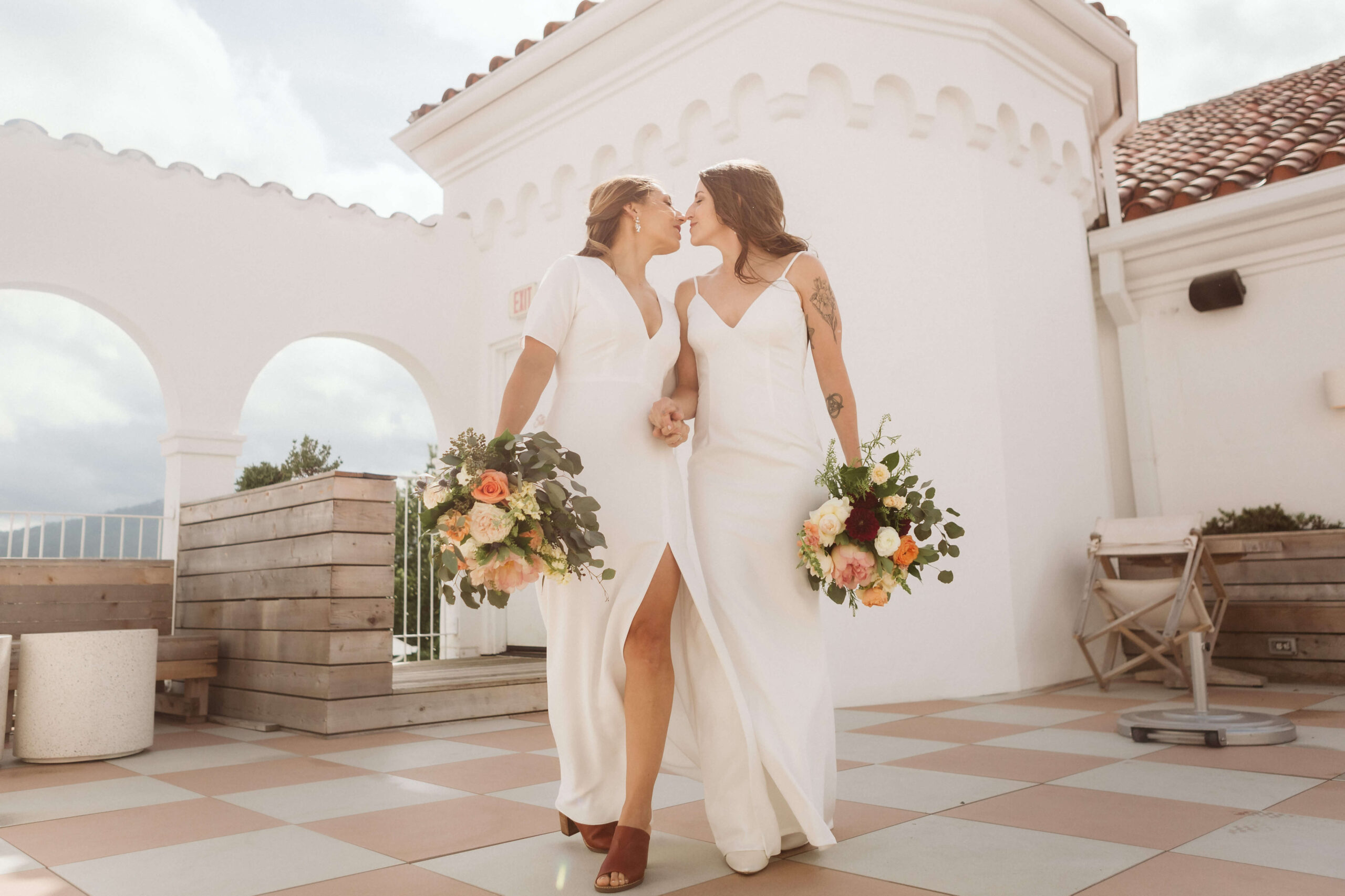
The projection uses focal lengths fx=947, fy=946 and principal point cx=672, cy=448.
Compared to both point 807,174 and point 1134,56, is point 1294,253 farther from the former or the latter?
point 807,174

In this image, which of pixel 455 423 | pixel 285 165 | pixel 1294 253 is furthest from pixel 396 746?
pixel 285 165

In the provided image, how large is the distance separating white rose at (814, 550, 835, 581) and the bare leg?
0.34m

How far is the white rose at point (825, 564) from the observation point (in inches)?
85.4

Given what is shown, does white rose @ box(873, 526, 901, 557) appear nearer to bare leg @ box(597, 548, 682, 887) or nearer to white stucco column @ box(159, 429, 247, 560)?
bare leg @ box(597, 548, 682, 887)

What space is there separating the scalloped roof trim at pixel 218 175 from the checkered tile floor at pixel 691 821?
3.73 m

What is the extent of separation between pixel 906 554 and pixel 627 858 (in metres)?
0.91

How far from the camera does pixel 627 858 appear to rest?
6.40 ft

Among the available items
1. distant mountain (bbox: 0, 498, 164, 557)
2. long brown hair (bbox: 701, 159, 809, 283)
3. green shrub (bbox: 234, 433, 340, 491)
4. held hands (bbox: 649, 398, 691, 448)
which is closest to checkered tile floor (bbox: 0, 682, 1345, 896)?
held hands (bbox: 649, 398, 691, 448)

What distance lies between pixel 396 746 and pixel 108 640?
3.99 feet

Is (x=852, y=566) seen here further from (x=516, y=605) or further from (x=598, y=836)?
(x=516, y=605)

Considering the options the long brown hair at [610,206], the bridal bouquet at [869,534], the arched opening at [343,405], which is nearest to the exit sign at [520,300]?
the long brown hair at [610,206]

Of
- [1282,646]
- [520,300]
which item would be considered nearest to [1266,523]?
[1282,646]

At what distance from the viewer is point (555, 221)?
22.0 ft

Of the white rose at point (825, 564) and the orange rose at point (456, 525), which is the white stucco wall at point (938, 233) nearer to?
the white rose at point (825, 564)
